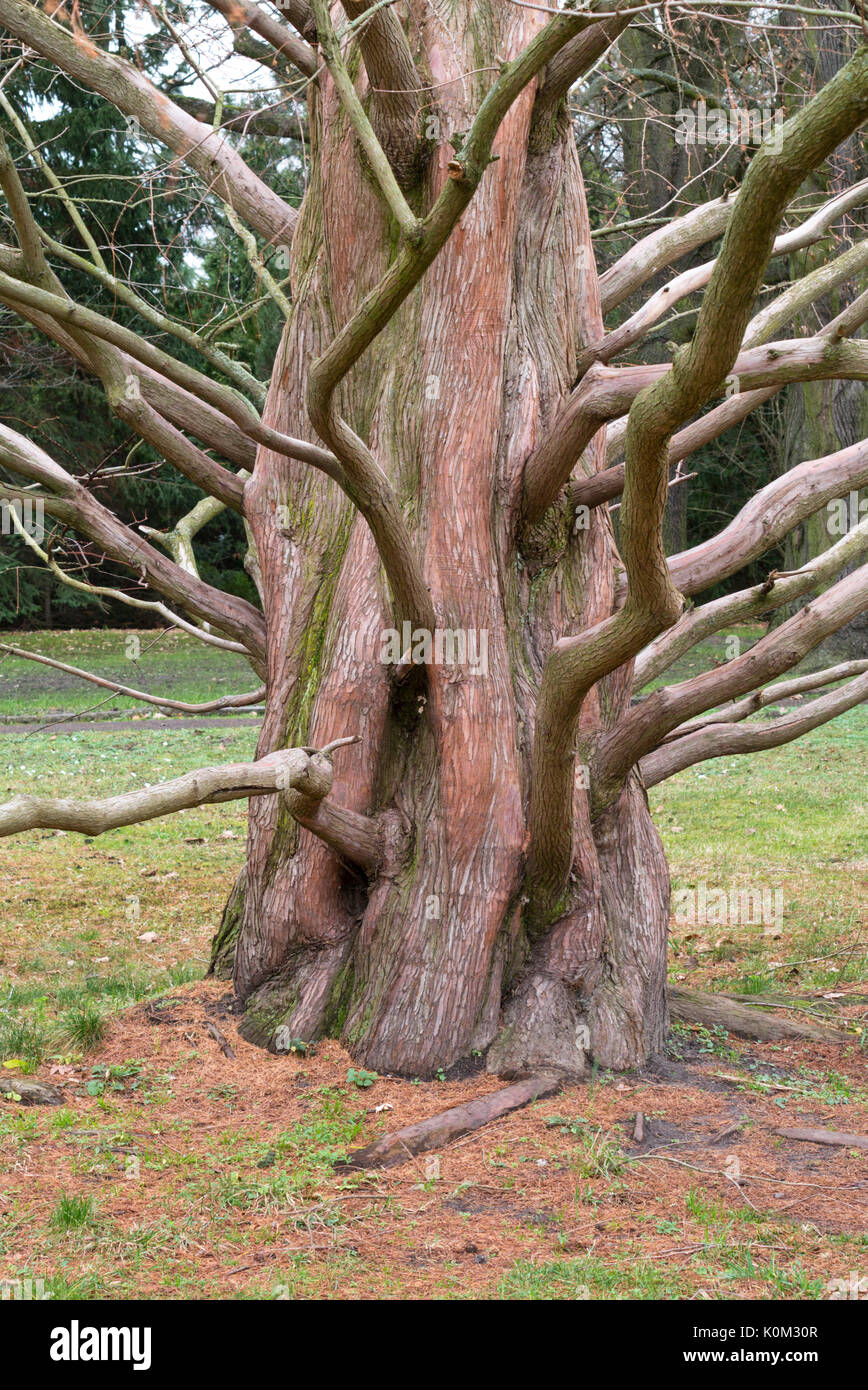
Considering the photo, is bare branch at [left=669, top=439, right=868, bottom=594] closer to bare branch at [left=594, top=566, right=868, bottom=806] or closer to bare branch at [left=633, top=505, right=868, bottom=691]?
bare branch at [left=633, top=505, right=868, bottom=691]

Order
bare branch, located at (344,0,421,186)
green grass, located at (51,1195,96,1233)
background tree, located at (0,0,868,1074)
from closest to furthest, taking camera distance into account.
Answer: green grass, located at (51,1195,96,1233) → bare branch, located at (344,0,421,186) → background tree, located at (0,0,868,1074)

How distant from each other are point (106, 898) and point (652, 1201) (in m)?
5.50

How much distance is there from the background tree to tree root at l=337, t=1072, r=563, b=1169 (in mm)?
176

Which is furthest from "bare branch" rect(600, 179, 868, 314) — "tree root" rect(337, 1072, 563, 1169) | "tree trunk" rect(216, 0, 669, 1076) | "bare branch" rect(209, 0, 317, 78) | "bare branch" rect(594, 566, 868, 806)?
"tree root" rect(337, 1072, 563, 1169)

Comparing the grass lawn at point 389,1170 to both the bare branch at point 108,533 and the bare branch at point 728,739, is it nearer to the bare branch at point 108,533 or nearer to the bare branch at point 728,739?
the bare branch at point 728,739

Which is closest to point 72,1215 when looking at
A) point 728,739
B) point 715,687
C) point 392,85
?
point 715,687

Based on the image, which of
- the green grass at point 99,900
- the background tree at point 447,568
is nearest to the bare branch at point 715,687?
the background tree at point 447,568

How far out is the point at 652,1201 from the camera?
3.84 meters

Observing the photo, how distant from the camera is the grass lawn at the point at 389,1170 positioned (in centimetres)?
343

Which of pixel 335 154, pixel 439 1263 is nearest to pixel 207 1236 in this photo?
pixel 439 1263

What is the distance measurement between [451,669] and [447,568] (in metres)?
0.41

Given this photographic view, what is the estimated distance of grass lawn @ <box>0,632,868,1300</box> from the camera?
11.3ft

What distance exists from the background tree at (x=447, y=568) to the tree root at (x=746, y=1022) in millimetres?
405
